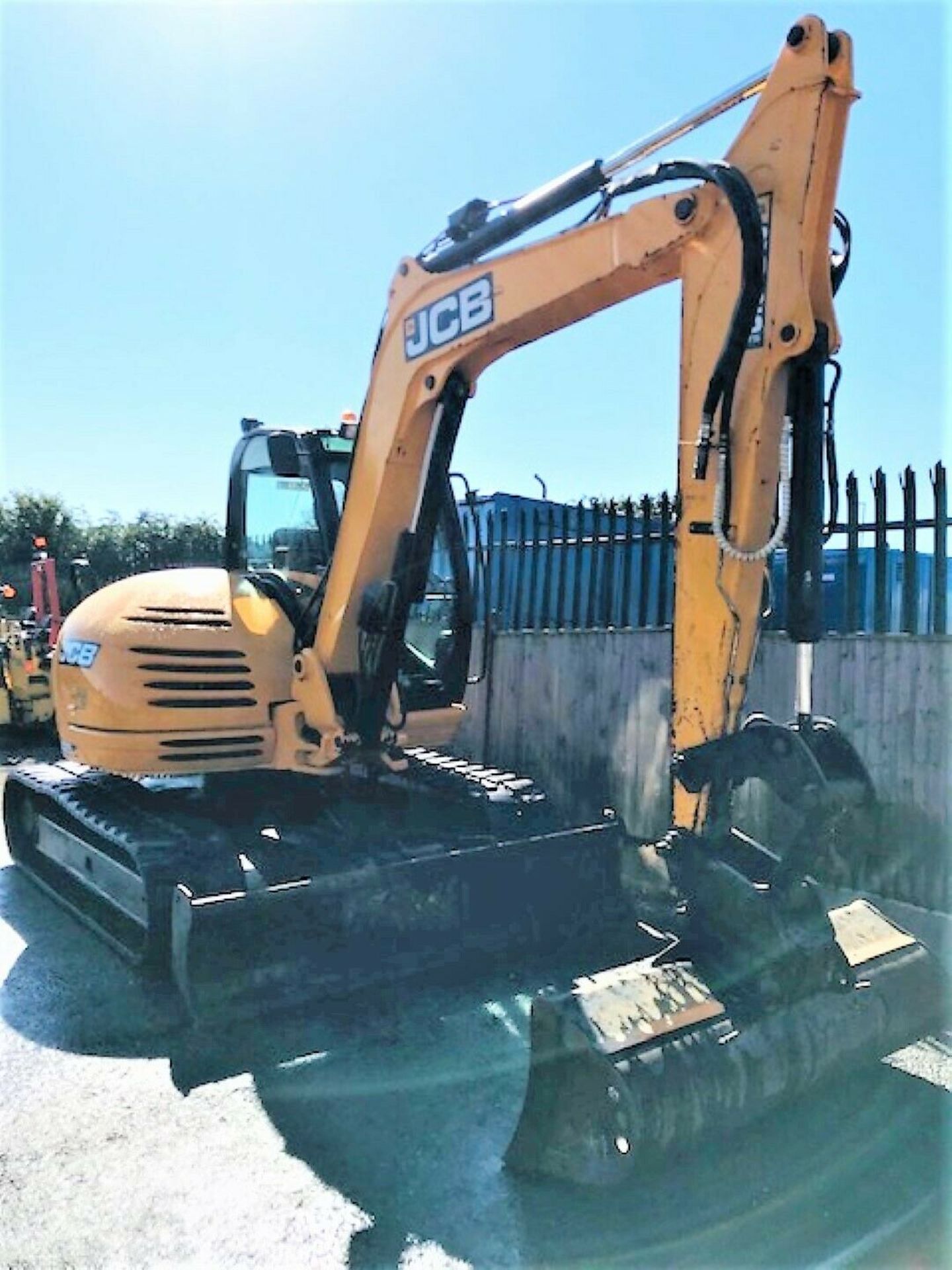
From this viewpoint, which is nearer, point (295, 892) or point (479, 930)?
point (295, 892)

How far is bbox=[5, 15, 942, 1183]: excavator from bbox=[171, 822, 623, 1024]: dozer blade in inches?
0.6

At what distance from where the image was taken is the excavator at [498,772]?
336 cm

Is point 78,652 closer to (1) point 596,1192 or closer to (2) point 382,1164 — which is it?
(2) point 382,1164

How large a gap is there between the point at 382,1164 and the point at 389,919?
4.86 feet

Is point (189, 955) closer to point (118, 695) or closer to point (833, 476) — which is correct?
point (118, 695)

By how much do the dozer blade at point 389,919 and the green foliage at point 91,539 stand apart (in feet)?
80.3

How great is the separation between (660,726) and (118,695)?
3.55 m

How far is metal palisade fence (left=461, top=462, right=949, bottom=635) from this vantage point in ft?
18.5

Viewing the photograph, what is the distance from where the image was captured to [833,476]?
3.57 meters

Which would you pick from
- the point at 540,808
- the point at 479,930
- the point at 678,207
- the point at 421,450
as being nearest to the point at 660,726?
the point at 540,808

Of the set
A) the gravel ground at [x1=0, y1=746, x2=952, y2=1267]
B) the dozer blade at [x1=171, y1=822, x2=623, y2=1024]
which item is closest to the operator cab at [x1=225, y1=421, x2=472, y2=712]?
the dozer blade at [x1=171, y1=822, x2=623, y2=1024]

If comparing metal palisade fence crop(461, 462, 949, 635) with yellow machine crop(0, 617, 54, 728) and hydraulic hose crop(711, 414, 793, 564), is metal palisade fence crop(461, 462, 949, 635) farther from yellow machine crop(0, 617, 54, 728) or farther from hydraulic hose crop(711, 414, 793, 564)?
yellow machine crop(0, 617, 54, 728)

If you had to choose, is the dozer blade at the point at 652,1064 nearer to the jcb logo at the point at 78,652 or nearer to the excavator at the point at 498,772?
the excavator at the point at 498,772

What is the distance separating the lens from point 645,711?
7.11m
